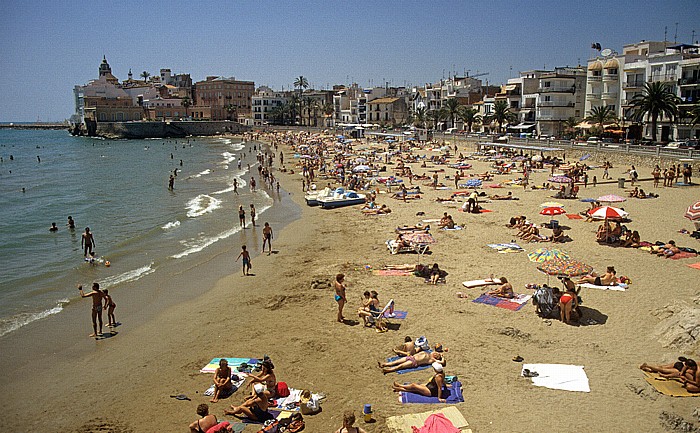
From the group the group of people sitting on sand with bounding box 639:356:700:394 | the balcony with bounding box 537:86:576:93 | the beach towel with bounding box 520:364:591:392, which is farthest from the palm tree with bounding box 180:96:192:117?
the group of people sitting on sand with bounding box 639:356:700:394

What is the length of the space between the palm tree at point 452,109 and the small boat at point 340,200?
47.9 meters

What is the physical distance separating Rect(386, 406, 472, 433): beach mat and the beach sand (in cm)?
18

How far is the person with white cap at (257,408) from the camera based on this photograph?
25.6 feet

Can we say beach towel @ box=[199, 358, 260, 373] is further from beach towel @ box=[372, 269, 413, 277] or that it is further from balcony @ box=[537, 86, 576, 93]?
balcony @ box=[537, 86, 576, 93]

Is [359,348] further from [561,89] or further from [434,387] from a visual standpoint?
[561,89]

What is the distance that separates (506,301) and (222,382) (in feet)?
21.2

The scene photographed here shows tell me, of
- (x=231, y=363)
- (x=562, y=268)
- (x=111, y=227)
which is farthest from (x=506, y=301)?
(x=111, y=227)

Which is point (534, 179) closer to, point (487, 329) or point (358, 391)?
point (487, 329)

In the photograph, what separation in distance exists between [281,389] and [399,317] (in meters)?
3.64

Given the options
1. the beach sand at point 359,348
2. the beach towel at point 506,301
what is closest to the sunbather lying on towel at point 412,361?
the beach sand at point 359,348

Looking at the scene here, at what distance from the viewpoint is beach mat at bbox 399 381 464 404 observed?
7.85 m

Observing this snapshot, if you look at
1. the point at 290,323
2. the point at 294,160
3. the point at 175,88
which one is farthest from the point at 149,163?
the point at 175,88

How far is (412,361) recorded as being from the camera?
8969 millimetres

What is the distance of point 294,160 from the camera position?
57.3m
